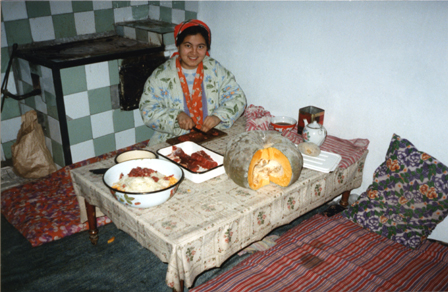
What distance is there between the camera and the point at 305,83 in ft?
9.14

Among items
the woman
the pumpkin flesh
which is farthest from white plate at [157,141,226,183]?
the woman

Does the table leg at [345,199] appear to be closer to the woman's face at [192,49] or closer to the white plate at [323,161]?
the white plate at [323,161]

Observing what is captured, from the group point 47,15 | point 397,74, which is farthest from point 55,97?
point 397,74

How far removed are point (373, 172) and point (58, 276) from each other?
7.52 feet

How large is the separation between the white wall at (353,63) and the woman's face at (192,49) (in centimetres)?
63

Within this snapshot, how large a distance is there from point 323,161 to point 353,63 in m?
0.79

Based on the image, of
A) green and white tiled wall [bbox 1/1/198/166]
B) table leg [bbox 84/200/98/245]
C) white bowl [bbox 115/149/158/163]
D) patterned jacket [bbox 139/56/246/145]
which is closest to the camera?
white bowl [bbox 115/149/158/163]

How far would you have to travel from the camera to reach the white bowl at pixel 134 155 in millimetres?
1976

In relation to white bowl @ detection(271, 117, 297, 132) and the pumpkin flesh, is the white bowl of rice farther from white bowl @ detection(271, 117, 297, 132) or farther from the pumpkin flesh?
white bowl @ detection(271, 117, 297, 132)

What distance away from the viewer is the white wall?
7.09 ft

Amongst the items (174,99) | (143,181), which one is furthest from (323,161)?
(174,99)

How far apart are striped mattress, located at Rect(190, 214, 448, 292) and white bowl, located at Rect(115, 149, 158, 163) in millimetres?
774

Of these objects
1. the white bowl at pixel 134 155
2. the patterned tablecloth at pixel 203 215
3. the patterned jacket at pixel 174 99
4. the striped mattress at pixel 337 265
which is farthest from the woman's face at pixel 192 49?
the striped mattress at pixel 337 265

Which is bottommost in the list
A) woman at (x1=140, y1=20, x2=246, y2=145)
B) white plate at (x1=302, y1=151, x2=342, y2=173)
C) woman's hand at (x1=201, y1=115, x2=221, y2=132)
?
white plate at (x1=302, y1=151, x2=342, y2=173)
